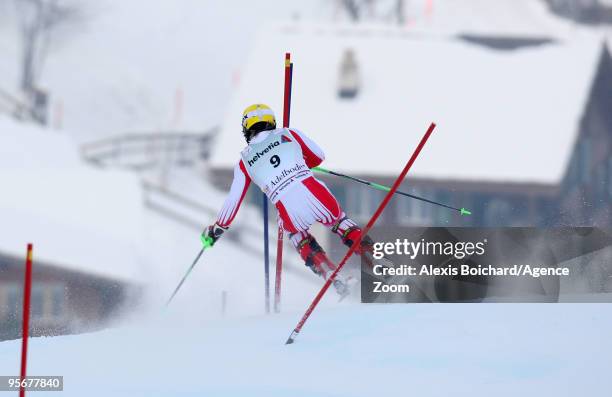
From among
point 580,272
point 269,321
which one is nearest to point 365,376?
point 269,321

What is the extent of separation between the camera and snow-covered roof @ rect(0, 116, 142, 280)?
61.0 ft

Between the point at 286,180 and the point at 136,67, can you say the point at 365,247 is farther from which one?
the point at 136,67

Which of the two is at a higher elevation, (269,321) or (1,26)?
(1,26)

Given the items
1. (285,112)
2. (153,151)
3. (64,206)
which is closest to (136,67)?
(153,151)

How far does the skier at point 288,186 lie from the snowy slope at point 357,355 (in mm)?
539

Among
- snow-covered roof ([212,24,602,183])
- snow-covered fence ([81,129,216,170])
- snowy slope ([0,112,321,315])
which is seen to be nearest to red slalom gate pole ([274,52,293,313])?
snowy slope ([0,112,321,315])

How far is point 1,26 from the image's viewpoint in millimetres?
34406

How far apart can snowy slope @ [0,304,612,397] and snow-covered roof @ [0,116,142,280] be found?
1004 centimetres

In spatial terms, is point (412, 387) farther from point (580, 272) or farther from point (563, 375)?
point (580, 272)

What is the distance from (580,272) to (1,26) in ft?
96.0

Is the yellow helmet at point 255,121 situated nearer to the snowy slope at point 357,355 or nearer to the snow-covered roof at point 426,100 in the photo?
the snowy slope at point 357,355

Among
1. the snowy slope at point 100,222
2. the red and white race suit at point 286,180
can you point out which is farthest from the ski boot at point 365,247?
the snowy slope at point 100,222

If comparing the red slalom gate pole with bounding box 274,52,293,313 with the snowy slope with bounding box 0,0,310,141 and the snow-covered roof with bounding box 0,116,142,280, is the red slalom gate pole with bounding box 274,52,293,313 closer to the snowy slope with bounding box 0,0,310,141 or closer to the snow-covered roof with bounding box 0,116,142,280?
the snow-covered roof with bounding box 0,116,142,280

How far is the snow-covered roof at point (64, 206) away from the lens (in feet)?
61.0
